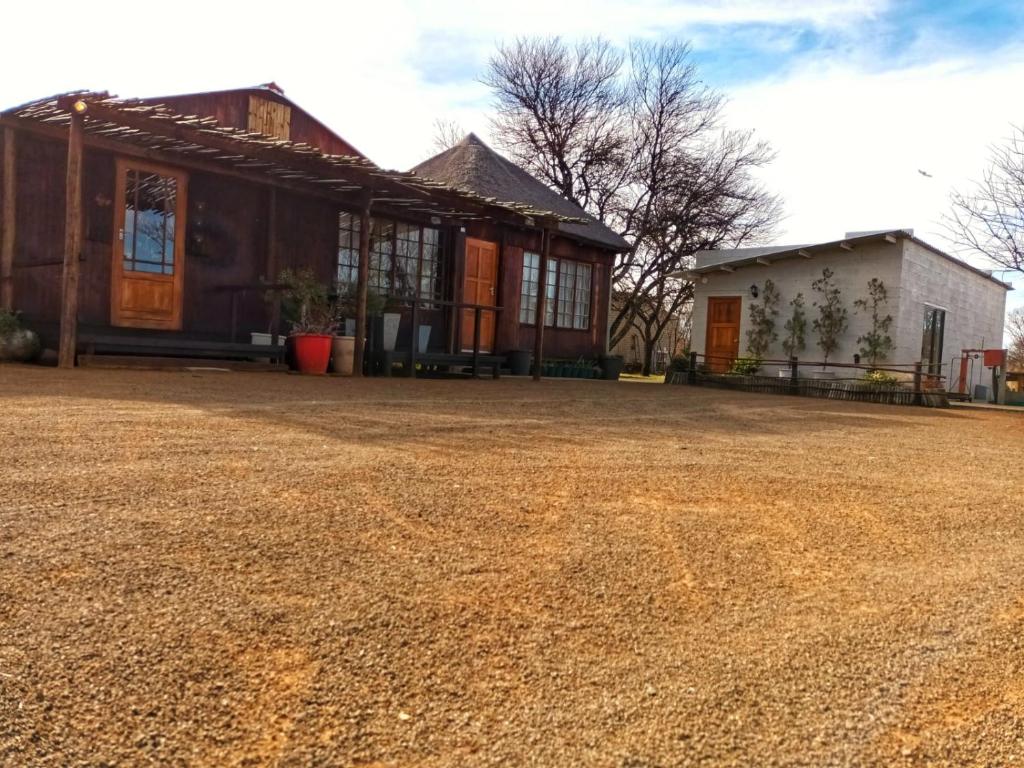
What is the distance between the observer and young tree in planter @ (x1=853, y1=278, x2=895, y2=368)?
1327 cm

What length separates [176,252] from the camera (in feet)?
29.3

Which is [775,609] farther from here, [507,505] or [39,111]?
[39,111]

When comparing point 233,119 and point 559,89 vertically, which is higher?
point 559,89

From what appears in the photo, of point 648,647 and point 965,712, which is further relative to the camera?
point 648,647

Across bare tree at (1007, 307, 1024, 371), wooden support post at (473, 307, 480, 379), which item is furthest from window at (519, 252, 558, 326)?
bare tree at (1007, 307, 1024, 371)

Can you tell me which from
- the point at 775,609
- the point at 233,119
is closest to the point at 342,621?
the point at 775,609

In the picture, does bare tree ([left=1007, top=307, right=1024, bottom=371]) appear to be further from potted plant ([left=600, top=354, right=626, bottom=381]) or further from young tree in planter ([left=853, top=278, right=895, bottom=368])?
potted plant ([left=600, top=354, right=626, bottom=381])

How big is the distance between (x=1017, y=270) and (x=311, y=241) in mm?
9207

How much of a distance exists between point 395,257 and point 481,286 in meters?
1.76

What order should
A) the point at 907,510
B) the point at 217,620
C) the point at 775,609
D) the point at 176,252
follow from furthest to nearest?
the point at 176,252, the point at 907,510, the point at 775,609, the point at 217,620

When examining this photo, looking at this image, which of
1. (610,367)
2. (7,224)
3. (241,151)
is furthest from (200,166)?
(610,367)

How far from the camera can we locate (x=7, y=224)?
7.84 m

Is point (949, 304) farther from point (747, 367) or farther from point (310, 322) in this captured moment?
point (310, 322)

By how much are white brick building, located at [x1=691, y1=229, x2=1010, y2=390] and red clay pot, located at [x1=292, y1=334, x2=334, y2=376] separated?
923 centimetres
